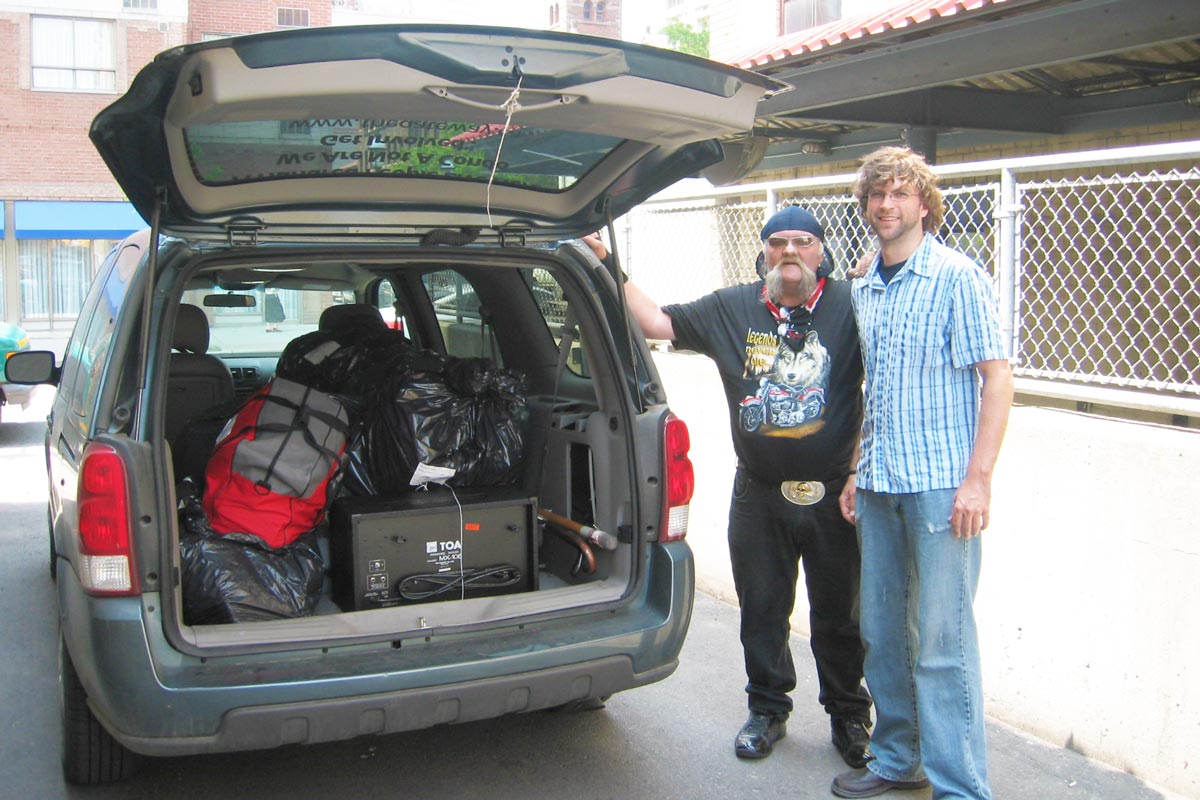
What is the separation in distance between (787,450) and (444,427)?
1.31 m

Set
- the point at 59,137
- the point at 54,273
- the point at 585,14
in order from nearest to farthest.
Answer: the point at 59,137
the point at 54,273
the point at 585,14

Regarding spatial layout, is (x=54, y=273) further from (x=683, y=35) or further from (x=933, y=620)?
(x=933, y=620)

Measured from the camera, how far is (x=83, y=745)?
10.9 ft

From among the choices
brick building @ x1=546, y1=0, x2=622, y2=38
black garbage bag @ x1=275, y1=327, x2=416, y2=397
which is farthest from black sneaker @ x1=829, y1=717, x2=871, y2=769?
brick building @ x1=546, y1=0, x2=622, y2=38

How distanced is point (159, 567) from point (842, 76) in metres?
6.43

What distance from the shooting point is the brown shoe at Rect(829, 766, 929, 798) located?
349 cm

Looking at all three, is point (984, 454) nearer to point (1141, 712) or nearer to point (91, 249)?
point (1141, 712)

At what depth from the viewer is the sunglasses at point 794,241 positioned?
3.56 meters

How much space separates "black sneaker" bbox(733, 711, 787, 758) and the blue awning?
2660cm

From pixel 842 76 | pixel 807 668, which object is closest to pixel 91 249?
pixel 842 76

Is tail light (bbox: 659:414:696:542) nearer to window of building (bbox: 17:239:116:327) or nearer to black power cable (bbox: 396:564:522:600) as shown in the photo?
black power cable (bbox: 396:564:522:600)

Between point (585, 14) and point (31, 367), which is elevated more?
point (585, 14)

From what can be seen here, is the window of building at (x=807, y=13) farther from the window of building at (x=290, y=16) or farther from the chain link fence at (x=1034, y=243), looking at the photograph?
the window of building at (x=290, y=16)

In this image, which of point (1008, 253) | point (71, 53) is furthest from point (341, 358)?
point (71, 53)
